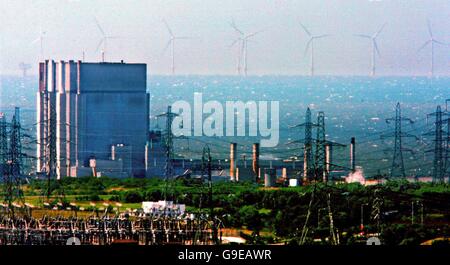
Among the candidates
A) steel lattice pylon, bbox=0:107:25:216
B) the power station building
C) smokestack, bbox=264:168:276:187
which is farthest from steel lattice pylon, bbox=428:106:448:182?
steel lattice pylon, bbox=0:107:25:216

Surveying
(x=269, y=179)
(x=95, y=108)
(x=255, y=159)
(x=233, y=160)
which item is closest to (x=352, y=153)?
(x=255, y=159)

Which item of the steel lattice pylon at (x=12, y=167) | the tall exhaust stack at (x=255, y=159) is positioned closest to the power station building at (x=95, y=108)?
the tall exhaust stack at (x=255, y=159)

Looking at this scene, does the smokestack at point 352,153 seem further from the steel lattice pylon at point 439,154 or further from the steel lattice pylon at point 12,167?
the steel lattice pylon at point 12,167

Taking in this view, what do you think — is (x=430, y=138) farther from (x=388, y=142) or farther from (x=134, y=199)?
(x=134, y=199)

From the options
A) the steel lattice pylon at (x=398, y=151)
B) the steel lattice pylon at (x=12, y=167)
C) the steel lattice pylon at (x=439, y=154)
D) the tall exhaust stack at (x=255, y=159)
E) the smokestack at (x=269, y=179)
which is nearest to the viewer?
the steel lattice pylon at (x=12, y=167)
